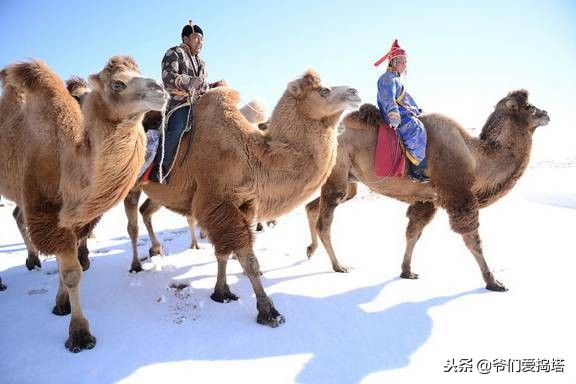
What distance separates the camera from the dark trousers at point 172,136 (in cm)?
407

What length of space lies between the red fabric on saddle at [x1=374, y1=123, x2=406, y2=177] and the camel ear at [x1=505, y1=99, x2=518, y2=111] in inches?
66.8

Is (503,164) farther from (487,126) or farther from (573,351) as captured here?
(573,351)

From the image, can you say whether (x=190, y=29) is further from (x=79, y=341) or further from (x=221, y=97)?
(x=79, y=341)

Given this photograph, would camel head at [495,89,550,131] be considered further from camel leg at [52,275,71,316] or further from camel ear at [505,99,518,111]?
camel leg at [52,275,71,316]

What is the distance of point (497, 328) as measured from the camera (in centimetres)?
362

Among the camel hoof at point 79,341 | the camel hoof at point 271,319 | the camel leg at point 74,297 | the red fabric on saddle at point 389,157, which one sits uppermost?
the red fabric on saddle at point 389,157

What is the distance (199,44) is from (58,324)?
365 cm

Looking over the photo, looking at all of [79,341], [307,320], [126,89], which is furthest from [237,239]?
[126,89]

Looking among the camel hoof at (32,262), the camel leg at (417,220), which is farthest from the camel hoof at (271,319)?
the camel hoof at (32,262)

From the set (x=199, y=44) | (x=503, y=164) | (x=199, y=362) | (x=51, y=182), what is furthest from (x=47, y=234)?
(x=503, y=164)

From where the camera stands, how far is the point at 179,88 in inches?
169

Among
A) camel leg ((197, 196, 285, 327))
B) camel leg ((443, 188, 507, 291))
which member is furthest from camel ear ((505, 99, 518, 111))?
camel leg ((197, 196, 285, 327))

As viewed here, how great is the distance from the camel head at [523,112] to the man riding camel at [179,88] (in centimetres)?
436

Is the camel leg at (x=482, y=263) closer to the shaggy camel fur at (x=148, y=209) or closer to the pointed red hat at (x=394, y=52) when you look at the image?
the pointed red hat at (x=394, y=52)
